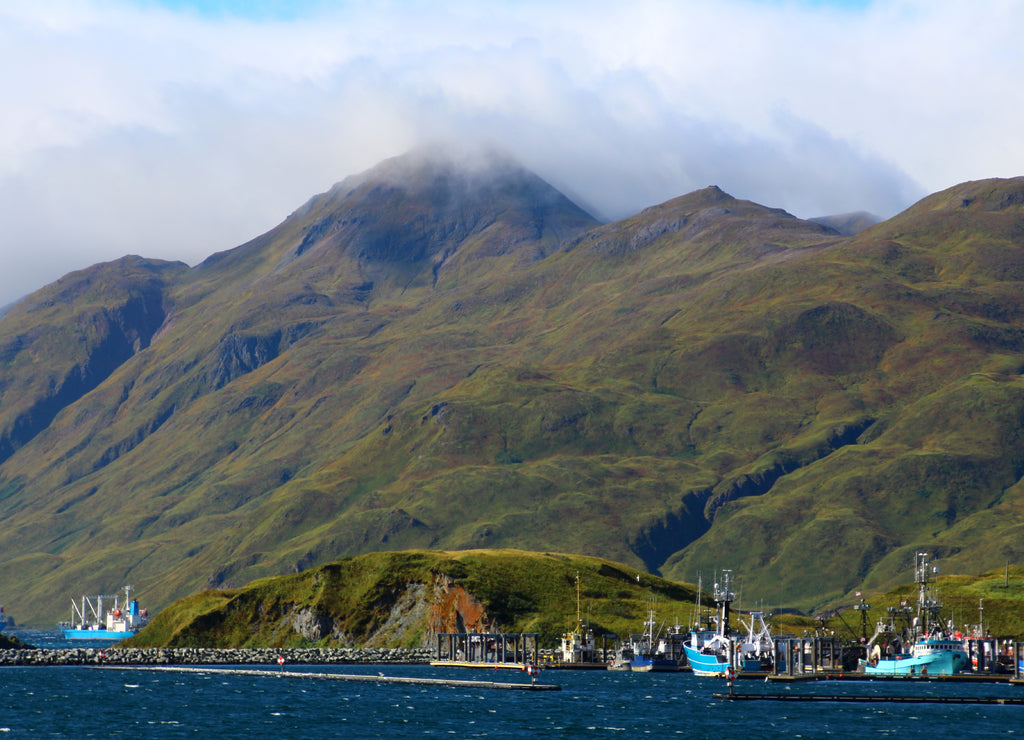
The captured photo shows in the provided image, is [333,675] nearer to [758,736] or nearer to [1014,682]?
[758,736]

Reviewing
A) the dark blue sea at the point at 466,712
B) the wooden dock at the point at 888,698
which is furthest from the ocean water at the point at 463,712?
the wooden dock at the point at 888,698

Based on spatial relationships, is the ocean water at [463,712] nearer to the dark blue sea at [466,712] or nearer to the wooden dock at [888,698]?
the dark blue sea at [466,712]

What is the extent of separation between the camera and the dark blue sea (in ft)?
433

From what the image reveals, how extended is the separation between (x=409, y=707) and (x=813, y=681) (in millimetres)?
69285

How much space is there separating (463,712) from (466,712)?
13.3 inches

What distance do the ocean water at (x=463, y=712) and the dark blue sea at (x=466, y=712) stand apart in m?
0.16

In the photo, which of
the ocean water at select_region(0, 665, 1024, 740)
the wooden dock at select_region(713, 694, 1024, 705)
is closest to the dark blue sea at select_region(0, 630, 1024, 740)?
the ocean water at select_region(0, 665, 1024, 740)

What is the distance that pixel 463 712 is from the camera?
486ft

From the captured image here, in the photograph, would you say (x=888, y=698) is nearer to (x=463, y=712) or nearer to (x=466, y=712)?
(x=466, y=712)

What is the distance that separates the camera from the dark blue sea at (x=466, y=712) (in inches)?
5197

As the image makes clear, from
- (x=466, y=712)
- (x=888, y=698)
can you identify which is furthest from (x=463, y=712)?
(x=888, y=698)

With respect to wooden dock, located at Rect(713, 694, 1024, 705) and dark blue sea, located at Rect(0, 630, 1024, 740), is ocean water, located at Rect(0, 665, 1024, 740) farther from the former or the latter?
wooden dock, located at Rect(713, 694, 1024, 705)

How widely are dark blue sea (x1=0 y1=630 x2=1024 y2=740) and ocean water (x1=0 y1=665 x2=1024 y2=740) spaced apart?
0.16 metres

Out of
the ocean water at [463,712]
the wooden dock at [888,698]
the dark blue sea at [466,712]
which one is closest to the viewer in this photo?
the ocean water at [463,712]
